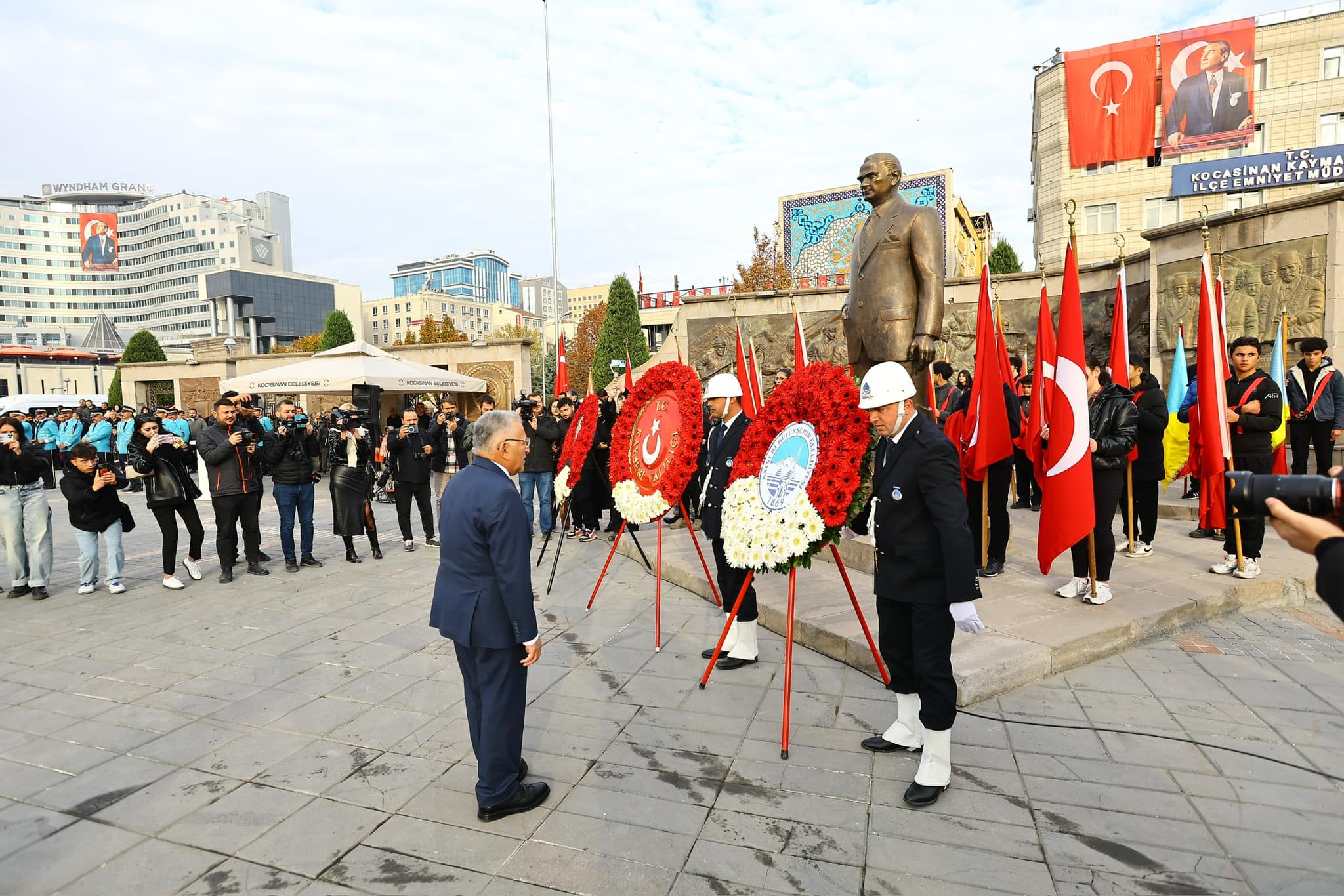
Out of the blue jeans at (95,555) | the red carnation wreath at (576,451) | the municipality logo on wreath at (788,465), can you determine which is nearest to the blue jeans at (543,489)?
the red carnation wreath at (576,451)

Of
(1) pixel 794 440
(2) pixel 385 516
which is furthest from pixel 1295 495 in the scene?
(2) pixel 385 516

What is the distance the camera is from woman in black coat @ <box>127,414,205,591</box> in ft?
25.2

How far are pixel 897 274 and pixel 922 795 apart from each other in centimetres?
489

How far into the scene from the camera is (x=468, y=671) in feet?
10.8

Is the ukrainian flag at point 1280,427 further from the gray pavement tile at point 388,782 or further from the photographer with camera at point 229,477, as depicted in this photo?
the photographer with camera at point 229,477

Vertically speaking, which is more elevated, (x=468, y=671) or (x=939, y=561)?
(x=939, y=561)

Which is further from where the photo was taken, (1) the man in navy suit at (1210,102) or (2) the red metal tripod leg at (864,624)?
(1) the man in navy suit at (1210,102)

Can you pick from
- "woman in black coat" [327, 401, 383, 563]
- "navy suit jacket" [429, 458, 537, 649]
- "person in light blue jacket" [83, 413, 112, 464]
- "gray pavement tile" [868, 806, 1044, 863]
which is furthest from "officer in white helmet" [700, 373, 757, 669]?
"person in light blue jacket" [83, 413, 112, 464]

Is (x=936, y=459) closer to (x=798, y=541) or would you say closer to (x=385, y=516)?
(x=798, y=541)

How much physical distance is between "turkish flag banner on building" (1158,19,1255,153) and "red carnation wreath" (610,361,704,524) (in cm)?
3108

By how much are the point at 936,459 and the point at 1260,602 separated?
508 centimetres

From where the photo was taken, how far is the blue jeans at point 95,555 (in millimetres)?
7637

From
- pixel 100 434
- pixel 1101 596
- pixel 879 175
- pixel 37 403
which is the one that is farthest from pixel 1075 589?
pixel 37 403

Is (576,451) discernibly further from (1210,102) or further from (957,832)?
(1210,102)
